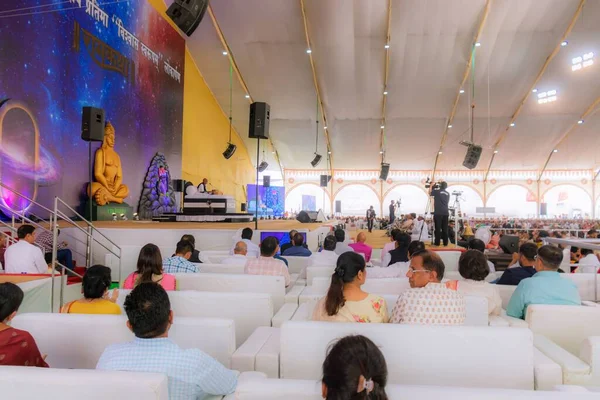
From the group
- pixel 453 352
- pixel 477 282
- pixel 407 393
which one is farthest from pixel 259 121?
pixel 407 393

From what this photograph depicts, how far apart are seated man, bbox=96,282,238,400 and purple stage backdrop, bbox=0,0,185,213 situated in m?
6.35

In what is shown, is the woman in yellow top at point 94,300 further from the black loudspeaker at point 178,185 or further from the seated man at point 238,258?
the black loudspeaker at point 178,185

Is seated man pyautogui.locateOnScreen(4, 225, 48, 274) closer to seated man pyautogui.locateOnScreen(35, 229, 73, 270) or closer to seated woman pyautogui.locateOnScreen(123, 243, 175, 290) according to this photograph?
seated man pyautogui.locateOnScreen(35, 229, 73, 270)

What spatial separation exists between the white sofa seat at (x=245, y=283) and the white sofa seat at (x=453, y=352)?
1.50 m

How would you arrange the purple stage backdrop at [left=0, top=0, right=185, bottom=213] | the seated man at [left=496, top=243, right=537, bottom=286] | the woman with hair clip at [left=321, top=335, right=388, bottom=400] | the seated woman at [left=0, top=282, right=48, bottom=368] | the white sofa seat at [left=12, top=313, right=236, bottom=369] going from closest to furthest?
1. the woman with hair clip at [left=321, top=335, right=388, bottom=400]
2. the seated woman at [left=0, top=282, right=48, bottom=368]
3. the white sofa seat at [left=12, top=313, right=236, bottom=369]
4. the seated man at [left=496, top=243, right=537, bottom=286]
5. the purple stage backdrop at [left=0, top=0, right=185, bottom=213]

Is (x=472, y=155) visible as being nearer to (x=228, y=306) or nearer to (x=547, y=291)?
(x=547, y=291)

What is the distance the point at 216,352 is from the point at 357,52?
13.1 m

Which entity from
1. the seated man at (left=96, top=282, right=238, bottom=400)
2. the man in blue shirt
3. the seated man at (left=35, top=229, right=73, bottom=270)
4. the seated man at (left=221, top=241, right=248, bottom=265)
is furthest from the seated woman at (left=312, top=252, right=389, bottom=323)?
the seated man at (left=35, top=229, right=73, bottom=270)

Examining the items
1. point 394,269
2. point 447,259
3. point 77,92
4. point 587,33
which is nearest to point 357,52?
point 587,33

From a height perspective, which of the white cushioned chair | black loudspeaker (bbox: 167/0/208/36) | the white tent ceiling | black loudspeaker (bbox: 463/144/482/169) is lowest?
the white cushioned chair

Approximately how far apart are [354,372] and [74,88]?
8964 millimetres

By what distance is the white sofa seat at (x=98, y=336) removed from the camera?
1.93 metres

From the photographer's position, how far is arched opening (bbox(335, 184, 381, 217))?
24.3m

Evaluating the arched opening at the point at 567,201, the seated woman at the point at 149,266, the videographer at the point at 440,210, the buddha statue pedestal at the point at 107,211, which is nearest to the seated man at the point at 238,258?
the seated woman at the point at 149,266
